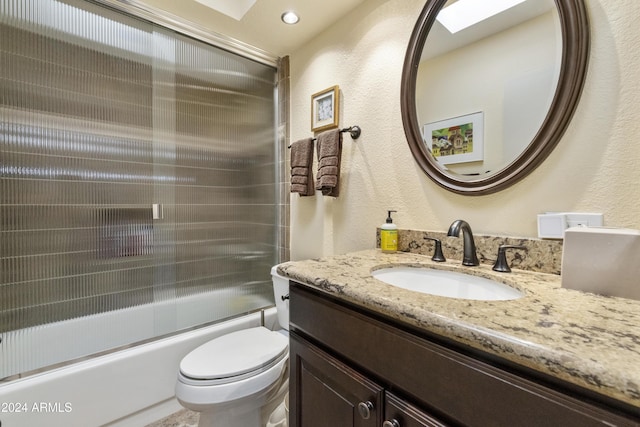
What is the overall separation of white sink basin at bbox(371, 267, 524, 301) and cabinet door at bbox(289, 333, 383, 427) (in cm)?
30

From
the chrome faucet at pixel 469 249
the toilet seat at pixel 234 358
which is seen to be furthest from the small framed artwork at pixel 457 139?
the toilet seat at pixel 234 358

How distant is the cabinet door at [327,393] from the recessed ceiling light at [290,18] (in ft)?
5.40

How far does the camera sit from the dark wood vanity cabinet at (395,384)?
40cm

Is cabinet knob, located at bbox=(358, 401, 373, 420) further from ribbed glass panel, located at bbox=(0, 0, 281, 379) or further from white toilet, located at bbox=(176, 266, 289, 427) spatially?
ribbed glass panel, located at bbox=(0, 0, 281, 379)

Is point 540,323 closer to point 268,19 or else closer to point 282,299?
point 282,299

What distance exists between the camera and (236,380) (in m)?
1.10

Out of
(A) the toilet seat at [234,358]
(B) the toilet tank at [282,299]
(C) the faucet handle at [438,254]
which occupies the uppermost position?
(C) the faucet handle at [438,254]

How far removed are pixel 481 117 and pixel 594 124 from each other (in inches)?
12.3

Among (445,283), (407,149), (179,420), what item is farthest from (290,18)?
(179,420)

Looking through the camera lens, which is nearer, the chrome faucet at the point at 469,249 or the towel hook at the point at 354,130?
the chrome faucet at the point at 469,249

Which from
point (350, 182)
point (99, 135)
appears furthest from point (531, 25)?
point (99, 135)

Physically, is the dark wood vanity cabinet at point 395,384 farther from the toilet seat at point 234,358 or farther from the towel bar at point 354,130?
the towel bar at point 354,130

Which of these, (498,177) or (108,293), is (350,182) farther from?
(108,293)

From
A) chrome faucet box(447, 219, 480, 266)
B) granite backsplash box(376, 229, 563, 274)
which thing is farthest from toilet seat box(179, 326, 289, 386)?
chrome faucet box(447, 219, 480, 266)
